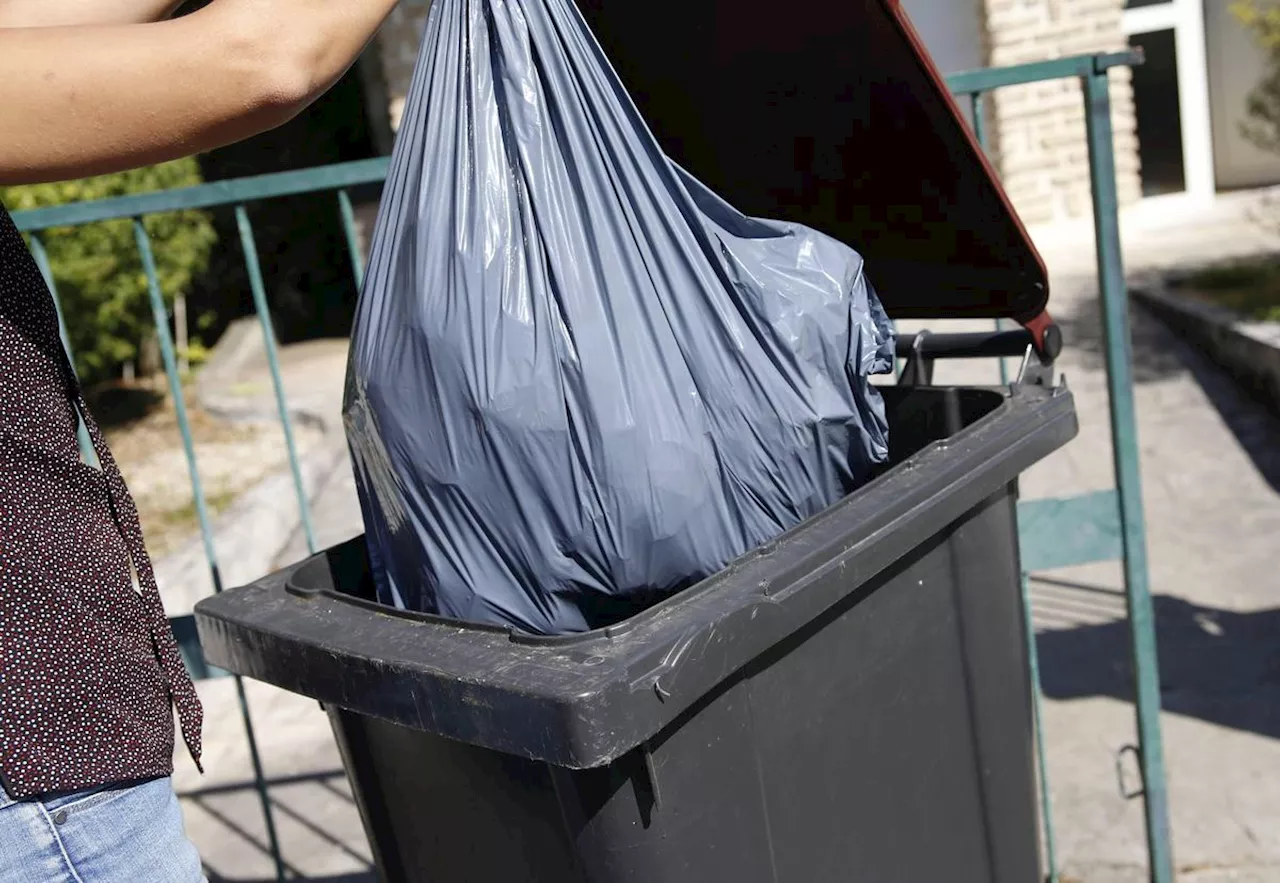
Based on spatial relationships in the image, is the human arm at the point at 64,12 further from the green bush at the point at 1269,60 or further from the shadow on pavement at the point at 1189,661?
the green bush at the point at 1269,60

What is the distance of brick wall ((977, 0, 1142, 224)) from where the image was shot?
8961mm

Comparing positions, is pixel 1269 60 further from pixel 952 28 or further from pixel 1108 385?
pixel 1108 385

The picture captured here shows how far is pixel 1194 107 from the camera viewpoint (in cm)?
956

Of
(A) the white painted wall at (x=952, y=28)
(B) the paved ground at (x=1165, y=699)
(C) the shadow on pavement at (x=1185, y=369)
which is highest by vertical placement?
(A) the white painted wall at (x=952, y=28)

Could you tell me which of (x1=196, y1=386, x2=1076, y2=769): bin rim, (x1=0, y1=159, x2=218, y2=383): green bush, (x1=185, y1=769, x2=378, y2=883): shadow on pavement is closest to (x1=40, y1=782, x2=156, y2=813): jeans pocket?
(x1=196, y1=386, x2=1076, y2=769): bin rim

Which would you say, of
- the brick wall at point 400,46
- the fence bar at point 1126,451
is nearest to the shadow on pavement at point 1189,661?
the fence bar at point 1126,451

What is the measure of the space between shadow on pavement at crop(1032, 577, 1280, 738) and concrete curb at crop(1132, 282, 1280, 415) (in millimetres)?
2053

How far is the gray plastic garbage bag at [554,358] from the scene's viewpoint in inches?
53.6

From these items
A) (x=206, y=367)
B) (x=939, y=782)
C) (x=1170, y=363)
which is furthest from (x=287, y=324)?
(x=939, y=782)

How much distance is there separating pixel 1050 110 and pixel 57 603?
8.88 meters

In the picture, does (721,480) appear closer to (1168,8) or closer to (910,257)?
(910,257)

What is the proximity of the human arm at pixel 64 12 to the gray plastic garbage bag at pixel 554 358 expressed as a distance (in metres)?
0.42

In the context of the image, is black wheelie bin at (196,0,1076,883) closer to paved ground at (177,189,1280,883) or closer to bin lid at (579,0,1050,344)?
bin lid at (579,0,1050,344)

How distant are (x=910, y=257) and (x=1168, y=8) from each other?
8.85 meters
